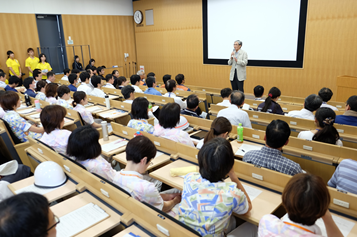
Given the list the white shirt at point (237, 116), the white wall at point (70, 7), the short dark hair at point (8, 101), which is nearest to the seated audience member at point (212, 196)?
the white shirt at point (237, 116)

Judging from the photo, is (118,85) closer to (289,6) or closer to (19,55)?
(19,55)

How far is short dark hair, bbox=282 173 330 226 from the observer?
129 cm

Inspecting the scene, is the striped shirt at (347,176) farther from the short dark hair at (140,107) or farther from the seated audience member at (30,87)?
the seated audience member at (30,87)

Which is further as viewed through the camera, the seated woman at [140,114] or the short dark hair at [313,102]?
the short dark hair at [313,102]

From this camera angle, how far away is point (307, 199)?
4.23 ft

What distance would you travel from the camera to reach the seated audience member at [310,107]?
3.74m

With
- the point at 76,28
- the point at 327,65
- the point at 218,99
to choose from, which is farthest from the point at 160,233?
the point at 76,28

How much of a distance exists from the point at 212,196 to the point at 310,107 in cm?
288

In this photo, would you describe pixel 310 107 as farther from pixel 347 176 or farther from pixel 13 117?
pixel 13 117

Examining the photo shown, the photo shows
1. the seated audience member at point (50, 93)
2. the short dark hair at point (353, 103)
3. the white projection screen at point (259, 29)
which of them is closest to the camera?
the short dark hair at point (353, 103)

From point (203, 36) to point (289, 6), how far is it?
321 centimetres

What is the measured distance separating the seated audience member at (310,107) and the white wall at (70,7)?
31.1 feet

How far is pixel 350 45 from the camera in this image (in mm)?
6887

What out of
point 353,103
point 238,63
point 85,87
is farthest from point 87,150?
point 238,63
